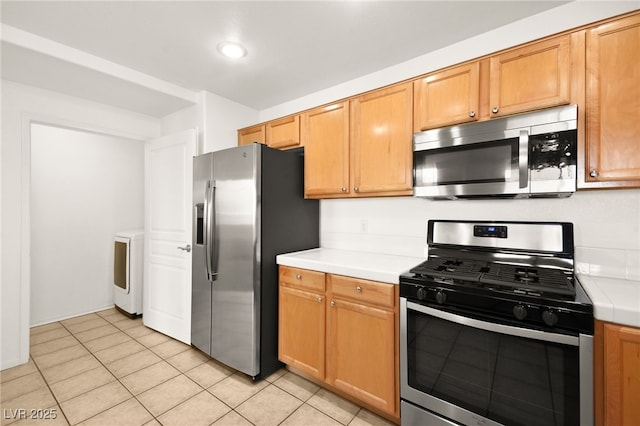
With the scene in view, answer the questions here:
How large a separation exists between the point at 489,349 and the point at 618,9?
1977mm

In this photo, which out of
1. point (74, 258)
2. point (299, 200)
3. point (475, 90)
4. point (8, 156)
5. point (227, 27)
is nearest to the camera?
point (475, 90)

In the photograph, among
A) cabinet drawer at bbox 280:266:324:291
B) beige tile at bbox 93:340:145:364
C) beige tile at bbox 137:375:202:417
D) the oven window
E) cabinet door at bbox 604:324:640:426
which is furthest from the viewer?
beige tile at bbox 93:340:145:364


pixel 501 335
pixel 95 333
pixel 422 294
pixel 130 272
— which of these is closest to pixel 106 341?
pixel 95 333

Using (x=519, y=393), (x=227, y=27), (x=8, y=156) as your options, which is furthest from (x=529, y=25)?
(x=8, y=156)

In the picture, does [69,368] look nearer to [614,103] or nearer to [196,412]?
[196,412]

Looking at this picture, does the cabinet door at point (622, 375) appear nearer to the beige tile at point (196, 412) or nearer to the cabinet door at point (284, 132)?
the beige tile at point (196, 412)

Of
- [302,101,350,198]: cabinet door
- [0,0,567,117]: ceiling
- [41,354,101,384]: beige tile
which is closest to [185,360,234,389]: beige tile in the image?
[41,354,101,384]: beige tile

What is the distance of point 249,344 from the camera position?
7.07 feet

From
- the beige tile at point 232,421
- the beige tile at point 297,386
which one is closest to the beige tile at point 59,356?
the beige tile at point 232,421

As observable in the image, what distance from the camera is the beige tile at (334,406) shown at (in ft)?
5.93

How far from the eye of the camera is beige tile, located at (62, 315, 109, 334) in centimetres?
315

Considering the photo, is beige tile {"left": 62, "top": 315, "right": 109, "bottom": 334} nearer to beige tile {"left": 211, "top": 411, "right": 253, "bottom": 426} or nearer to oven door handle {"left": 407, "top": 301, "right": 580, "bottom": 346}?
beige tile {"left": 211, "top": 411, "right": 253, "bottom": 426}

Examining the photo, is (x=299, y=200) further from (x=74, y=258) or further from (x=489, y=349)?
(x=74, y=258)

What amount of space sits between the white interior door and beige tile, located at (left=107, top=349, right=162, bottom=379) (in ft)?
1.00
